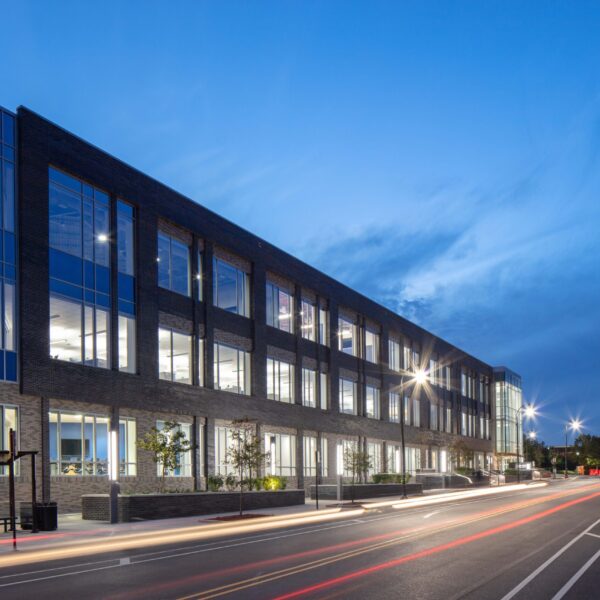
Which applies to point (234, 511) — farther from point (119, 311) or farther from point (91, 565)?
point (91, 565)

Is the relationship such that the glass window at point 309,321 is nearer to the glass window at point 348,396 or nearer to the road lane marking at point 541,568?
the glass window at point 348,396

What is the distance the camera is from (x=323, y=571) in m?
16.5

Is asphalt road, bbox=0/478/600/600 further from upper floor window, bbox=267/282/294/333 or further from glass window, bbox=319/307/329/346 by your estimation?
glass window, bbox=319/307/329/346

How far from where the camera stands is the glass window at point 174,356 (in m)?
42.2

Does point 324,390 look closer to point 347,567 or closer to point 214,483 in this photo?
point 214,483

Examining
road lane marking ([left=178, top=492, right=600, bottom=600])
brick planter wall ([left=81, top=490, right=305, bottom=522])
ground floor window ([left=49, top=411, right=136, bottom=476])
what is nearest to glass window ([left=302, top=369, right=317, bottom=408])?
brick planter wall ([left=81, top=490, right=305, bottom=522])

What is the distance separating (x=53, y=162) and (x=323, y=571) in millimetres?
23946

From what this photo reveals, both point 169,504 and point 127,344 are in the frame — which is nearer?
point 169,504

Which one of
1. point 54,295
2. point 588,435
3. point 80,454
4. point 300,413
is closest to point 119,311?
point 54,295

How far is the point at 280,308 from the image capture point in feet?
181

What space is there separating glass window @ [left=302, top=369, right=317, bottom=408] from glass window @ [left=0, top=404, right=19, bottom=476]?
27.2 m

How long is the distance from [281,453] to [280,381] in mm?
4546

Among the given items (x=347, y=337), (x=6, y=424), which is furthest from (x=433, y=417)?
(x=6, y=424)

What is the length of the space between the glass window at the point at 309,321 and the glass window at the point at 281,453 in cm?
756
